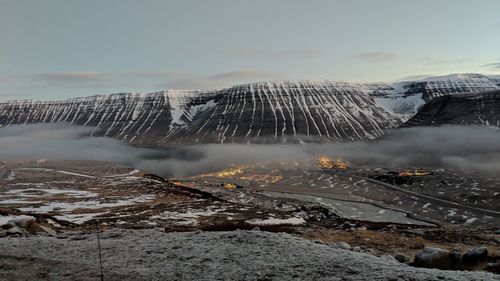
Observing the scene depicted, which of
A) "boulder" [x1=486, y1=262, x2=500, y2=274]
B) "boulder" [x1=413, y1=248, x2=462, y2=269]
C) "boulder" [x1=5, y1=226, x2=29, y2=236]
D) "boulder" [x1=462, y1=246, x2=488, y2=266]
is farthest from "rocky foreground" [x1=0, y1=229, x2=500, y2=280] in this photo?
"boulder" [x1=5, y1=226, x2=29, y2=236]

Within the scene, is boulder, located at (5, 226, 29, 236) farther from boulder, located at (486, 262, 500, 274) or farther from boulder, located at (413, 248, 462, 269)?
boulder, located at (486, 262, 500, 274)

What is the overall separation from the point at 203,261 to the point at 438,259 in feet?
36.2

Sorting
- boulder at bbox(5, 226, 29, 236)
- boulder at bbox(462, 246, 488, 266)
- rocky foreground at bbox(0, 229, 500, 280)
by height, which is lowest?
boulder at bbox(5, 226, 29, 236)

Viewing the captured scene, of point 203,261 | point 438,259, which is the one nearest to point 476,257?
point 438,259

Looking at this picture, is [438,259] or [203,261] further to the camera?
[438,259]

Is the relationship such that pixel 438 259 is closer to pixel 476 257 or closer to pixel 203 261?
pixel 476 257

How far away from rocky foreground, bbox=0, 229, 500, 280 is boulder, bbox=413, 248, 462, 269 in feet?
4.75

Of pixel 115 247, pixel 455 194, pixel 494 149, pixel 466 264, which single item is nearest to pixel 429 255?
pixel 466 264

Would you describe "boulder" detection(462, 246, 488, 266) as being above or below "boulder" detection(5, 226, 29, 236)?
above

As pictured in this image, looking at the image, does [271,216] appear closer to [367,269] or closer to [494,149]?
[367,269]

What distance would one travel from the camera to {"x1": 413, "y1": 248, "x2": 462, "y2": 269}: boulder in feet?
64.1

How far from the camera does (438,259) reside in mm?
19734

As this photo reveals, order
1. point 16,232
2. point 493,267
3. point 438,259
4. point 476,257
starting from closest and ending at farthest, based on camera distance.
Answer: point 493,267, point 438,259, point 476,257, point 16,232

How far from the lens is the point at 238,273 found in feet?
55.4
